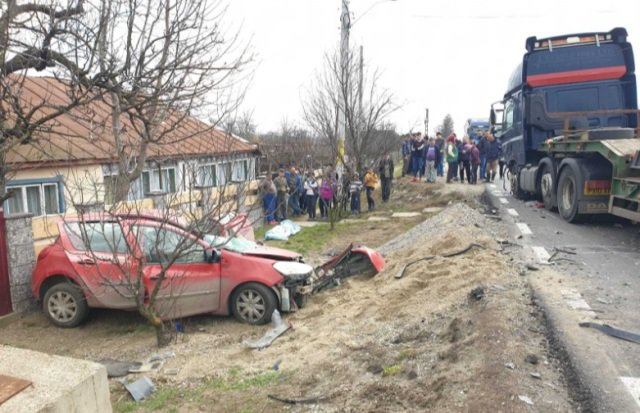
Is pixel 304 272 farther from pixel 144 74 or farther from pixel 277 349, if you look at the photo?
pixel 144 74

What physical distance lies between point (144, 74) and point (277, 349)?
183 inches

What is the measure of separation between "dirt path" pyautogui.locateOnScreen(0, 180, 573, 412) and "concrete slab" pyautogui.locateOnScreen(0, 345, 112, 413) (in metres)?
1.51

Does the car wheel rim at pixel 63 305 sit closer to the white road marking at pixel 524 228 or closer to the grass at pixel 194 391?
the grass at pixel 194 391

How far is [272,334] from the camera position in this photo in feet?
21.6

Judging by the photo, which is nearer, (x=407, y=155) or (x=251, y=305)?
(x=251, y=305)

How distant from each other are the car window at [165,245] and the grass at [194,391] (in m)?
1.76

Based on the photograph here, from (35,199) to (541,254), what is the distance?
11776mm

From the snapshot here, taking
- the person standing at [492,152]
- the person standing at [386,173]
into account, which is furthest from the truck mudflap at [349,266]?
the person standing at [492,152]

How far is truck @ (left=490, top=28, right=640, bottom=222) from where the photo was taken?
9.62m

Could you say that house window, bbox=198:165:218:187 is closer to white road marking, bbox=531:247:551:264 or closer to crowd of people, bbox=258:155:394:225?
white road marking, bbox=531:247:551:264

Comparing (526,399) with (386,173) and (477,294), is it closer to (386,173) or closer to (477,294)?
(477,294)

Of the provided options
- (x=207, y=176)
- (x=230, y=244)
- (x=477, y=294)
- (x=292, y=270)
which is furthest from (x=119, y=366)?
(x=477, y=294)

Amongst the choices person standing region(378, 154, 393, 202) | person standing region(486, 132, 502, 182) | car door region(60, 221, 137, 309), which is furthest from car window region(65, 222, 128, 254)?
person standing region(486, 132, 502, 182)

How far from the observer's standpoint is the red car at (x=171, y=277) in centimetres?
686
